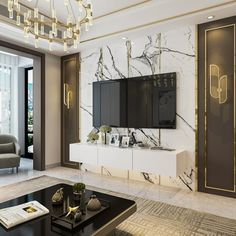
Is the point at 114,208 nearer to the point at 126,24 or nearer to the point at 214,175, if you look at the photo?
the point at 214,175

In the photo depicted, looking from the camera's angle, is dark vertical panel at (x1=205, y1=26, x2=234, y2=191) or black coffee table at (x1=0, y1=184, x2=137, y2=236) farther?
dark vertical panel at (x1=205, y1=26, x2=234, y2=191)

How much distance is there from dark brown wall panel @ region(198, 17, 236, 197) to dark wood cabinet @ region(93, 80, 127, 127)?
1.47 metres

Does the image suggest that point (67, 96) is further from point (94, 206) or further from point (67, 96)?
point (94, 206)

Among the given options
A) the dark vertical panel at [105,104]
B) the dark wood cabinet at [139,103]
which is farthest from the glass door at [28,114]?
the dark wood cabinet at [139,103]

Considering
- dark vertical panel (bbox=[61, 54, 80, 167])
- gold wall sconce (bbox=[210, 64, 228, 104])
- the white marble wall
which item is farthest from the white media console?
gold wall sconce (bbox=[210, 64, 228, 104])

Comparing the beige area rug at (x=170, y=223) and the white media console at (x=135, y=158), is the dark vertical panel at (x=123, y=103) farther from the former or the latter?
the beige area rug at (x=170, y=223)

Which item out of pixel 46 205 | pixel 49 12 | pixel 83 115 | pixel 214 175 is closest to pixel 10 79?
pixel 83 115

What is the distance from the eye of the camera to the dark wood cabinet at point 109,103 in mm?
4385

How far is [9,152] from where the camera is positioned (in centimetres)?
525

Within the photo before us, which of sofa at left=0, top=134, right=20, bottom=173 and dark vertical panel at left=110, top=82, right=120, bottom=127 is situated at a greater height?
dark vertical panel at left=110, top=82, right=120, bottom=127

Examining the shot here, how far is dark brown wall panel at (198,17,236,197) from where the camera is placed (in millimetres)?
3393

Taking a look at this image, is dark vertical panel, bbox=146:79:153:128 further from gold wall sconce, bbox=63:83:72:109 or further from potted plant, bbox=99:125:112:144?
gold wall sconce, bbox=63:83:72:109

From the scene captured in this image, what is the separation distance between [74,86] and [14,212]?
362 centimetres

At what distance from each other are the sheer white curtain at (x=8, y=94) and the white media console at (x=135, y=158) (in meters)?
2.94
